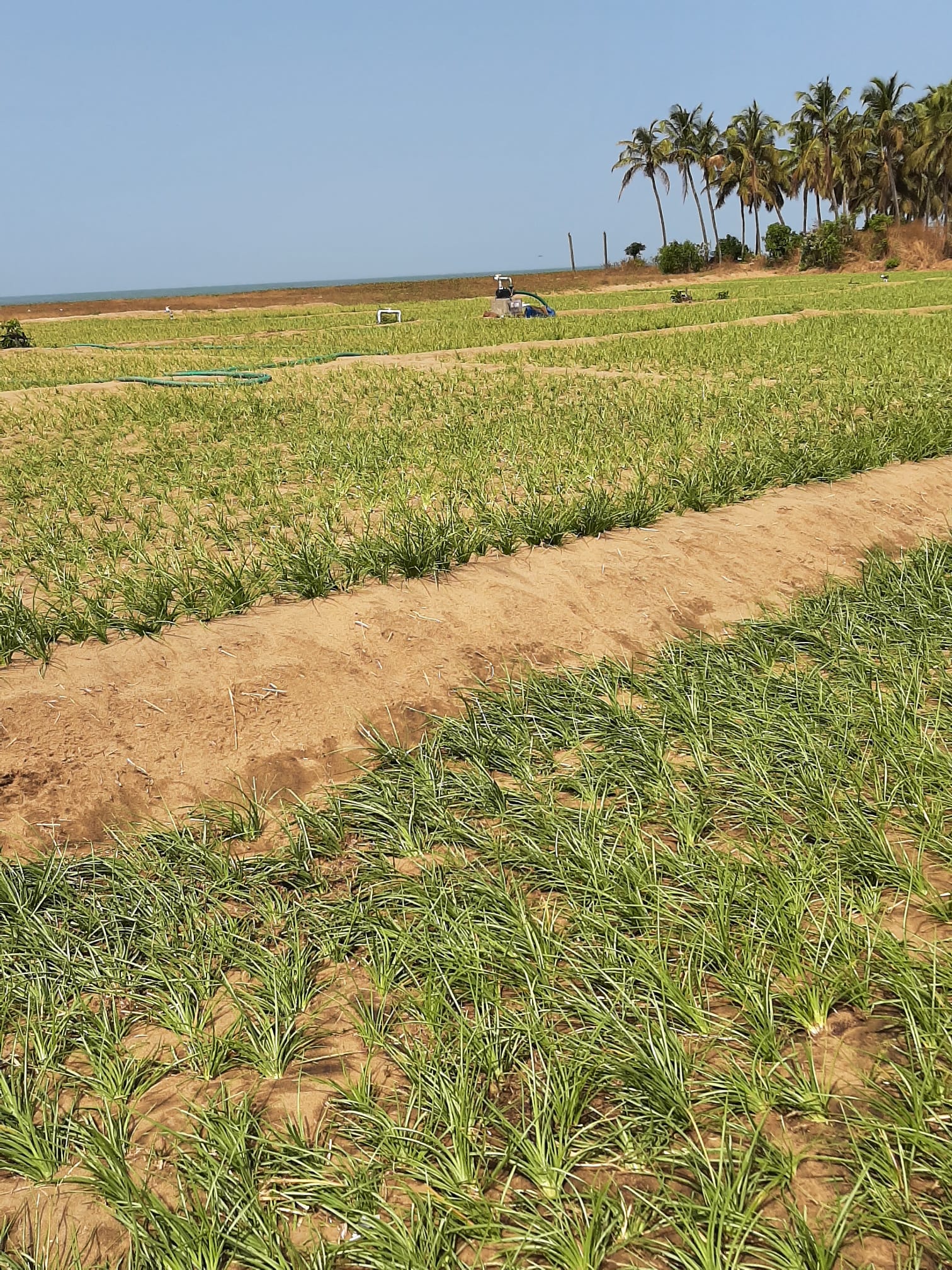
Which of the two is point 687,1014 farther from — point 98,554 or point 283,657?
point 98,554

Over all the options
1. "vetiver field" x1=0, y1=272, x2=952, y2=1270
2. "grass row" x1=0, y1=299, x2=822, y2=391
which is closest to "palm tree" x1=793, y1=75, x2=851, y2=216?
"grass row" x1=0, y1=299, x2=822, y2=391

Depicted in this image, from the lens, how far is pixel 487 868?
2.64m

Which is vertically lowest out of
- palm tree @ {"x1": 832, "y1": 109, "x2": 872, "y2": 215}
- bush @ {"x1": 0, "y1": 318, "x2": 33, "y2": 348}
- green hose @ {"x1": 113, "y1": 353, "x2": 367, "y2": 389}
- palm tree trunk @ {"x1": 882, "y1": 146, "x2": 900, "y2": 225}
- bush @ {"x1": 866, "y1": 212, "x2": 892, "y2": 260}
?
green hose @ {"x1": 113, "y1": 353, "x2": 367, "y2": 389}

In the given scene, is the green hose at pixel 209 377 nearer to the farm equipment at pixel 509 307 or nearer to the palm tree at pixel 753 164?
the farm equipment at pixel 509 307

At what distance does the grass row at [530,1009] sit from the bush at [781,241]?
169 ft

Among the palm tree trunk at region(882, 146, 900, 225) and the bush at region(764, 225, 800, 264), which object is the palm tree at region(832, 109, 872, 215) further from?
the bush at region(764, 225, 800, 264)

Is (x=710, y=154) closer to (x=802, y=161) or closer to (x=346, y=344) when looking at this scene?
(x=802, y=161)

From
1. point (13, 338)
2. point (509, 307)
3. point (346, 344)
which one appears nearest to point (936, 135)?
point (509, 307)

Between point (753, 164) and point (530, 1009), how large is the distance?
57919 millimetres

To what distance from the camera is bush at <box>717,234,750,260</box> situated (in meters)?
53.4

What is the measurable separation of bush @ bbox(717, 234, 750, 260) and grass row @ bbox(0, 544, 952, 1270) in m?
57.0

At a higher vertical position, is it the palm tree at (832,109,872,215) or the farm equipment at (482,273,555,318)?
the palm tree at (832,109,872,215)

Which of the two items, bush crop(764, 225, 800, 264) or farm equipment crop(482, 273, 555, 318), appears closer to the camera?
farm equipment crop(482, 273, 555, 318)

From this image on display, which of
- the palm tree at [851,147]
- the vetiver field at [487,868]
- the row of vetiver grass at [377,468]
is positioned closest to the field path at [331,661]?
the vetiver field at [487,868]
